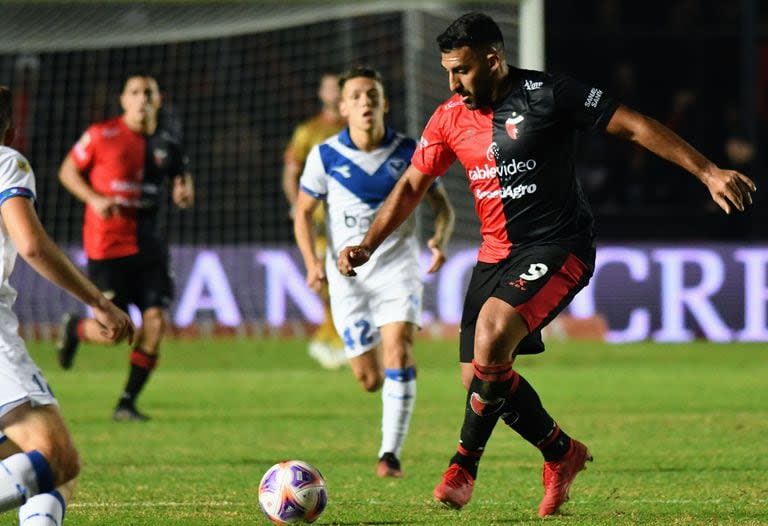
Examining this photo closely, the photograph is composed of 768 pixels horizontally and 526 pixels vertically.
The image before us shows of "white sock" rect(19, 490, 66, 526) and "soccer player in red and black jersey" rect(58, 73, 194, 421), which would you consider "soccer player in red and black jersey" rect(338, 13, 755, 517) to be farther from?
"soccer player in red and black jersey" rect(58, 73, 194, 421)

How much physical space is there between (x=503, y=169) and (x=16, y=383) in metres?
2.50

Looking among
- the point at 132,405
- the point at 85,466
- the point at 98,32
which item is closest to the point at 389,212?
the point at 85,466

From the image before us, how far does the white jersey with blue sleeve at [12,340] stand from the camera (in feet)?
17.1

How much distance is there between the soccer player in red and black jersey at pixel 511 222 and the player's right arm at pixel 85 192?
390 cm

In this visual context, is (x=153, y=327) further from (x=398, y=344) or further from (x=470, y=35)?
(x=470, y=35)

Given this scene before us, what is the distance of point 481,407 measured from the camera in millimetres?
6934

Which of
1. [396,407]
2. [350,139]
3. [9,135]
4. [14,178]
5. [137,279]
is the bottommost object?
[396,407]

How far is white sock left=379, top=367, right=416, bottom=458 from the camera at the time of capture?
27.5 ft

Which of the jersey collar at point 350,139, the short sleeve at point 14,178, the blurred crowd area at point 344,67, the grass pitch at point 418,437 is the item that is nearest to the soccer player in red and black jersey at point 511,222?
the grass pitch at point 418,437

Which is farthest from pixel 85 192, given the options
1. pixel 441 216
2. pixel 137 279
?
pixel 441 216

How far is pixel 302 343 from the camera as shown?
18.1 metres

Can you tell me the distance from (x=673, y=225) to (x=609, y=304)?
3.82 meters

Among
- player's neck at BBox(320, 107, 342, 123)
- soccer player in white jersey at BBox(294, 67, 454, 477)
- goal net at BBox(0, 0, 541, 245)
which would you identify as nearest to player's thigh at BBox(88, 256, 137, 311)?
soccer player in white jersey at BBox(294, 67, 454, 477)

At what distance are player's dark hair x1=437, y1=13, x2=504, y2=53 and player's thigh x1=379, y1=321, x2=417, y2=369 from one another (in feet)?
7.02
